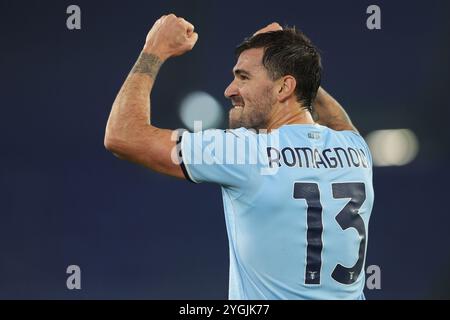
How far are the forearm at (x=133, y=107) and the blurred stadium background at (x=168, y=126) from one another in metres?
2.41

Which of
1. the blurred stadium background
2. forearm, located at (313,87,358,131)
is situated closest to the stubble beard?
forearm, located at (313,87,358,131)

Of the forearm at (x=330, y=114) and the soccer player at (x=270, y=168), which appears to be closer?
the soccer player at (x=270, y=168)

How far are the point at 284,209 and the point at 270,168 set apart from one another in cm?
11

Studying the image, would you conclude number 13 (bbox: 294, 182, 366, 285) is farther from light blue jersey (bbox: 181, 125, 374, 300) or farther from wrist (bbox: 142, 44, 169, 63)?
wrist (bbox: 142, 44, 169, 63)

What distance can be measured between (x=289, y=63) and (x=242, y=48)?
156mm

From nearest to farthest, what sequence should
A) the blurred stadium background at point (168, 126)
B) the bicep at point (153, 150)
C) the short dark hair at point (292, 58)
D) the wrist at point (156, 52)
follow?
the bicep at point (153, 150)
the wrist at point (156, 52)
the short dark hair at point (292, 58)
the blurred stadium background at point (168, 126)

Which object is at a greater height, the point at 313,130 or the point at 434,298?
the point at 313,130

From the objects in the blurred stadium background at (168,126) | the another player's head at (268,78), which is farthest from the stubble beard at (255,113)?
the blurred stadium background at (168,126)

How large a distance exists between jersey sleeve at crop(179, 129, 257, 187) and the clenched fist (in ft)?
0.91

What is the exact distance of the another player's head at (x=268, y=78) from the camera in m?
1.87

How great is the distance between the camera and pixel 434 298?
4.04m

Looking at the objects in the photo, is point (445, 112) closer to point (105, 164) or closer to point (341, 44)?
point (341, 44)

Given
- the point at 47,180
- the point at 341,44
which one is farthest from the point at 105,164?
the point at 341,44

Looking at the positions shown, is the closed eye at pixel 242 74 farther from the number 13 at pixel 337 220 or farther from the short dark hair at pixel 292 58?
the number 13 at pixel 337 220
